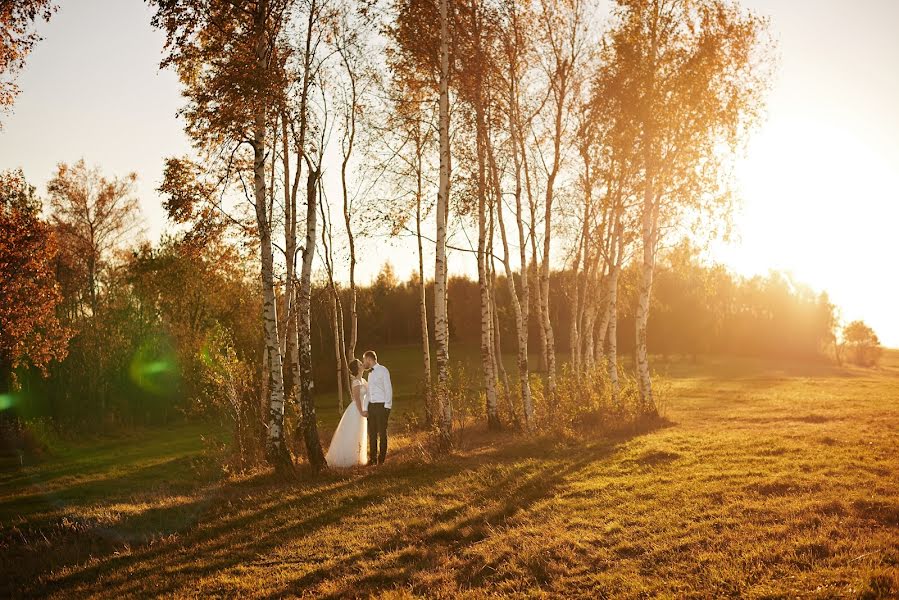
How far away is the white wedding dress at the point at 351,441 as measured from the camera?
48.7 ft

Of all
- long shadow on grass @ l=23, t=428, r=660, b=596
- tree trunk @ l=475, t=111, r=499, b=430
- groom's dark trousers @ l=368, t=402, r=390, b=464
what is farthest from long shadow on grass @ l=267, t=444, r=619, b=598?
tree trunk @ l=475, t=111, r=499, b=430

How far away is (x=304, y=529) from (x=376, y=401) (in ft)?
16.9

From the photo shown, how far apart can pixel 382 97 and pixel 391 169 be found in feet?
8.94

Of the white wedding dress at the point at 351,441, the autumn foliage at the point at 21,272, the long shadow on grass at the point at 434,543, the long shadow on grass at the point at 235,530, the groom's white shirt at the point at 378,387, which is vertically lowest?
the long shadow on grass at the point at 434,543

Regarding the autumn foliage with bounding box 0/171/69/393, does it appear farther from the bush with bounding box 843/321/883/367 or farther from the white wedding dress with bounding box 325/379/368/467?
the bush with bounding box 843/321/883/367

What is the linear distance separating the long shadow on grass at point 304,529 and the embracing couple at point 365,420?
1000 millimetres

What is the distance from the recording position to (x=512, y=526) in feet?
30.2

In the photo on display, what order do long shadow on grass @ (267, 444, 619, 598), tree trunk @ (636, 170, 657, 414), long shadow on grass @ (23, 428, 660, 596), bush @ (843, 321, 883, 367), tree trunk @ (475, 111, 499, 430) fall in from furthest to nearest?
1. bush @ (843, 321, 883, 367)
2. tree trunk @ (636, 170, 657, 414)
3. tree trunk @ (475, 111, 499, 430)
4. long shadow on grass @ (23, 428, 660, 596)
5. long shadow on grass @ (267, 444, 619, 598)

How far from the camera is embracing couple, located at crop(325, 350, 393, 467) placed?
1438cm

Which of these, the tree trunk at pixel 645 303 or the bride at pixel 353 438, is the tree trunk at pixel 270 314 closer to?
the bride at pixel 353 438

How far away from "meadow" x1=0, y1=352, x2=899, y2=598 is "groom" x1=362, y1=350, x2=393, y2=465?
59 cm

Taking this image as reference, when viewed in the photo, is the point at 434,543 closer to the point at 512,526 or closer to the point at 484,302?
the point at 512,526

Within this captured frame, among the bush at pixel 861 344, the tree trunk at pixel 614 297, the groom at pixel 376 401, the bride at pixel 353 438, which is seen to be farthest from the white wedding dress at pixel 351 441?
the bush at pixel 861 344

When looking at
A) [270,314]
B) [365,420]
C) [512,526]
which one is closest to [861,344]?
[365,420]
